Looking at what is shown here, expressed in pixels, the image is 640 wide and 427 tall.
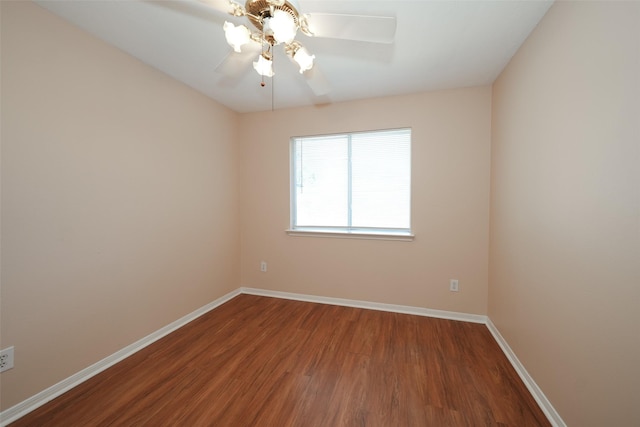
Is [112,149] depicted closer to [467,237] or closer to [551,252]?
[551,252]

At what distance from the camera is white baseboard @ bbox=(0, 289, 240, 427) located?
4.39ft

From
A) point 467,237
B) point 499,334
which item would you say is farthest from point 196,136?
point 499,334

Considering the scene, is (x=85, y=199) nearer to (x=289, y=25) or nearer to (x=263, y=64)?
(x=263, y=64)

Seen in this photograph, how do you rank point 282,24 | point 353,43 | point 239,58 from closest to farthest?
point 282,24
point 239,58
point 353,43

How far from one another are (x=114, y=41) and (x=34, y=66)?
0.55 meters

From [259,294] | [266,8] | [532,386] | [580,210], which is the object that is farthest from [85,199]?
[532,386]

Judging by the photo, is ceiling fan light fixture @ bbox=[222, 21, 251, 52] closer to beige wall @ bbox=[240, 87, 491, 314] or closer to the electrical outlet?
beige wall @ bbox=[240, 87, 491, 314]

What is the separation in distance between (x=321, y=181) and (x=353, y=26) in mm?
1924

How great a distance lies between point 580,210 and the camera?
1152 millimetres

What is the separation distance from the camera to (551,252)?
4.53 ft

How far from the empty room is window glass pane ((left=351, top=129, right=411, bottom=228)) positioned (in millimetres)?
24

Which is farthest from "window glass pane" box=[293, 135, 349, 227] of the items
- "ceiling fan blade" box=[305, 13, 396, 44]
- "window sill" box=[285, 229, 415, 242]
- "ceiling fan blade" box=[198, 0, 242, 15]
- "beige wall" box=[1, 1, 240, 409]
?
"ceiling fan blade" box=[198, 0, 242, 15]

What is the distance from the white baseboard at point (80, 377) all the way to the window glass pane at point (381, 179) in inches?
85.2

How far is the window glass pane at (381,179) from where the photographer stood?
2.64 metres
